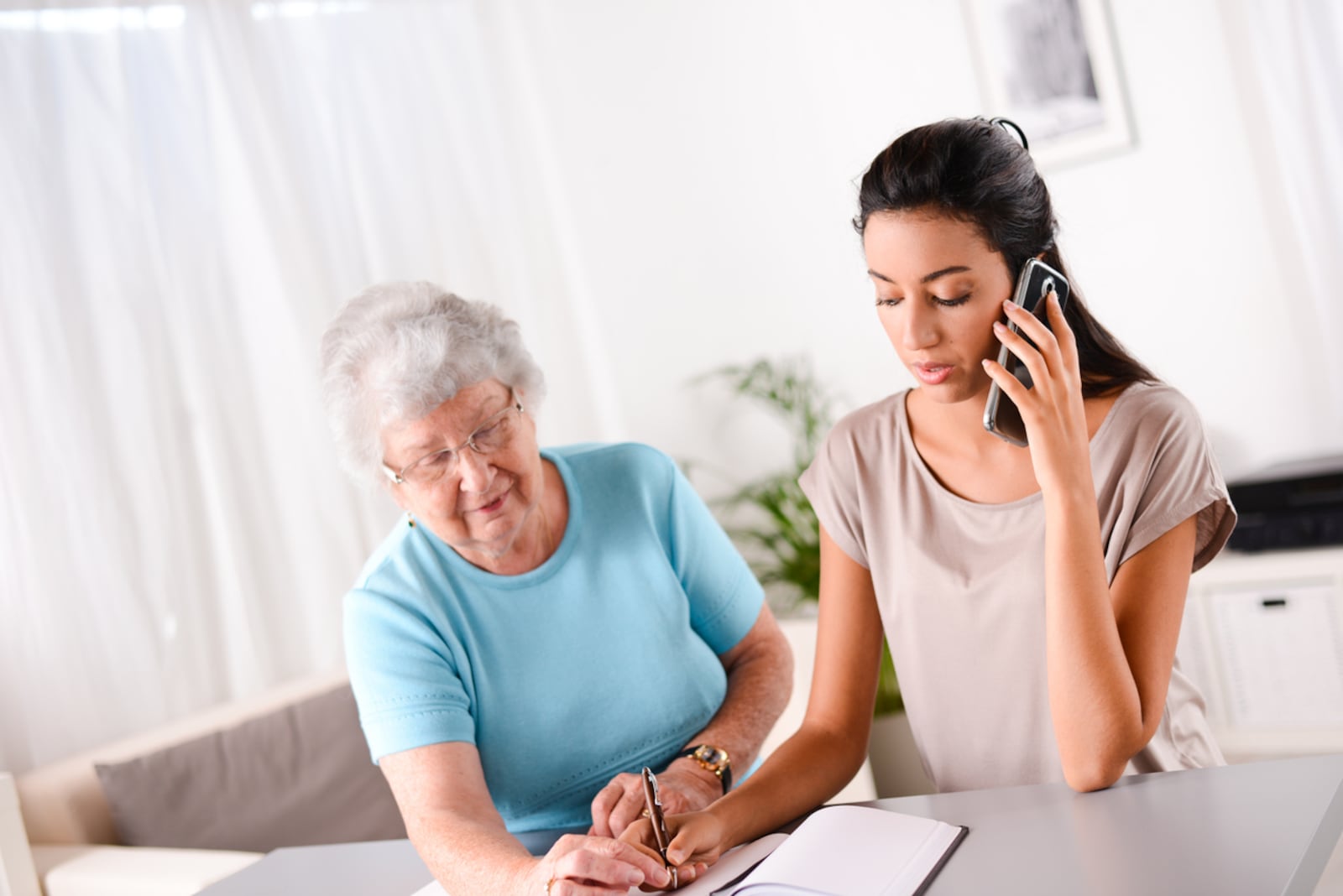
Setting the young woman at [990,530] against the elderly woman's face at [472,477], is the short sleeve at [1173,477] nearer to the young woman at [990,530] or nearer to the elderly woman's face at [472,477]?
the young woman at [990,530]

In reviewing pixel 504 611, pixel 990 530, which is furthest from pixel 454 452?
pixel 990 530

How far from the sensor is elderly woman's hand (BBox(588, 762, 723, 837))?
4.26 ft

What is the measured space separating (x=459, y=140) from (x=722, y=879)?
3.15m

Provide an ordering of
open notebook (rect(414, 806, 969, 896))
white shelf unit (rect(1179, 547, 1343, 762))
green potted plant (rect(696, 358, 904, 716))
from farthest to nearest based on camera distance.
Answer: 1. green potted plant (rect(696, 358, 904, 716))
2. white shelf unit (rect(1179, 547, 1343, 762))
3. open notebook (rect(414, 806, 969, 896))

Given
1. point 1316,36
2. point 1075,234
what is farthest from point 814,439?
point 1316,36

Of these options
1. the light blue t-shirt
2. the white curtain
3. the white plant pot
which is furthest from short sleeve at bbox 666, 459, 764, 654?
the white curtain

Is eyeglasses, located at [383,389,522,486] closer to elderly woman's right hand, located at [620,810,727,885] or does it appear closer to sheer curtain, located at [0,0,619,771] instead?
elderly woman's right hand, located at [620,810,727,885]

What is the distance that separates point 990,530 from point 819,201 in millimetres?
2647

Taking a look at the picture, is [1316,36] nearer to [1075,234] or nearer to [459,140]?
[1075,234]

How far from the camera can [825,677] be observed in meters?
1.42

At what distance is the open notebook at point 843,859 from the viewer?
3.22 ft

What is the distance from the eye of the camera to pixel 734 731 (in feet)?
5.33

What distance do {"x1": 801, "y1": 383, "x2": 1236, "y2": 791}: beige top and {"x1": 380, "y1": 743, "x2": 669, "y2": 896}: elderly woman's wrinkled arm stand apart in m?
0.46

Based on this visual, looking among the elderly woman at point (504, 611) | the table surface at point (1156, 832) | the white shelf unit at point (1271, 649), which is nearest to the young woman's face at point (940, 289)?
the table surface at point (1156, 832)
